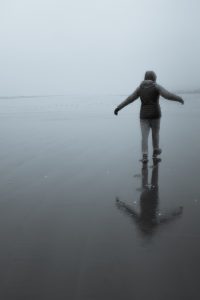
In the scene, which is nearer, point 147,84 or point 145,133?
point 147,84

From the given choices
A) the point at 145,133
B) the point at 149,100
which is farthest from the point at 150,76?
the point at 145,133

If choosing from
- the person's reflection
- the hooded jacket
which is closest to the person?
the hooded jacket

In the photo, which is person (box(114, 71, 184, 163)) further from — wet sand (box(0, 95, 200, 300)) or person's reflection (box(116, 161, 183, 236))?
person's reflection (box(116, 161, 183, 236))

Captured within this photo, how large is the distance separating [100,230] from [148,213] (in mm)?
934

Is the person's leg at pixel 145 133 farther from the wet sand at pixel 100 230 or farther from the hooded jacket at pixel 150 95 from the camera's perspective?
the wet sand at pixel 100 230

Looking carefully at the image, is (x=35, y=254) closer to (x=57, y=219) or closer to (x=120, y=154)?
(x=57, y=219)

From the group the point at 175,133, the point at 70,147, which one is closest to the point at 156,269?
the point at 70,147

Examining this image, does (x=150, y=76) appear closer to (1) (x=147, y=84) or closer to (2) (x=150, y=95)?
(1) (x=147, y=84)

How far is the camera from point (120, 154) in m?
12.3

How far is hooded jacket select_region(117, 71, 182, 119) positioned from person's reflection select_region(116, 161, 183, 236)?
10.0 feet

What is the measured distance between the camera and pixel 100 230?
5477mm

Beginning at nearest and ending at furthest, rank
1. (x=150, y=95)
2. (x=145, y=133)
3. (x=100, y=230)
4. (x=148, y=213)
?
(x=100, y=230) → (x=148, y=213) → (x=150, y=95) → (x=145, y=133)

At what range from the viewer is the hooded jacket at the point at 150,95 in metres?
10.1

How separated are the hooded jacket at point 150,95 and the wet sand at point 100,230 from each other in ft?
4.01
